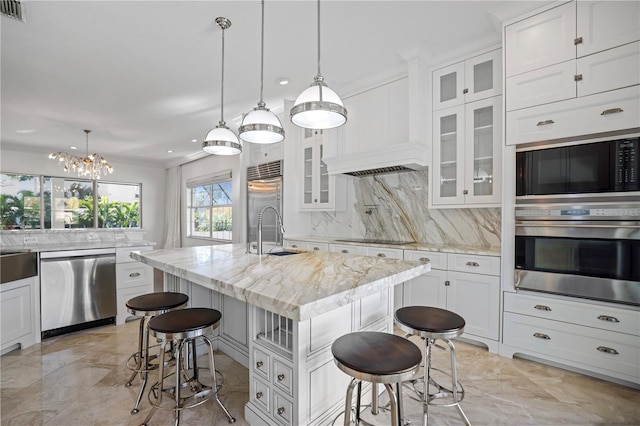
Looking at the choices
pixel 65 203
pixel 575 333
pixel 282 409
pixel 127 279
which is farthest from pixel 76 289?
pixel 65 203

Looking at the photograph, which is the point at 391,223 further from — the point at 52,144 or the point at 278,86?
the point at 52,144

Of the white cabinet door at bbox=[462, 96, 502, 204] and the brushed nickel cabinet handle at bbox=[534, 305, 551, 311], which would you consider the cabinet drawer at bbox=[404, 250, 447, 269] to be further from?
the brushed nickel cabinet handle at bbox=[534, 305, 551, 311]

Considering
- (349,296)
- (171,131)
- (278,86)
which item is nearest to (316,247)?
(278,86)

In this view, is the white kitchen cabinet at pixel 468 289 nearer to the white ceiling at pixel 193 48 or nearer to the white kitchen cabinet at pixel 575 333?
the white kitchen cabinet at pixel 575 333

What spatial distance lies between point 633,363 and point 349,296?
221cm

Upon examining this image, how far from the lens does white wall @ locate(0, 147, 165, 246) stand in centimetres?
626

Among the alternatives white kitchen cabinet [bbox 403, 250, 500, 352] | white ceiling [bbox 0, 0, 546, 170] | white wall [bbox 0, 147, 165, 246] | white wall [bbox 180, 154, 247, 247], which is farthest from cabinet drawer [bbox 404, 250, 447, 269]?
white wall [bbox 0, 147, 165, 246]

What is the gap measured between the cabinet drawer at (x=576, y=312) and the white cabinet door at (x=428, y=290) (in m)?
0.53

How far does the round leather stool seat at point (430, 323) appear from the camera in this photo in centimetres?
155

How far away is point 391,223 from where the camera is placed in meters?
3.83

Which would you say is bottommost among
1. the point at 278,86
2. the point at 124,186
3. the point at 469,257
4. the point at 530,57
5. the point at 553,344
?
the point at 553,344

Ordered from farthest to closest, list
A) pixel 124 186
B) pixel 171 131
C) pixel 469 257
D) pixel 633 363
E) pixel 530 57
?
pixel 124 186 → pixel 171 131 → pixel 469 257 → pixel 530 57 → pixel 633 363

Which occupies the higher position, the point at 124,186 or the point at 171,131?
A: the point at 171,131

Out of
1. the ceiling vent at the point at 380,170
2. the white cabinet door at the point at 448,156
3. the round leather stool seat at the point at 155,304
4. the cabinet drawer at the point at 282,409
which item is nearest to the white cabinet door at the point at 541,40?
the white cabinet door at the point at 448,156
